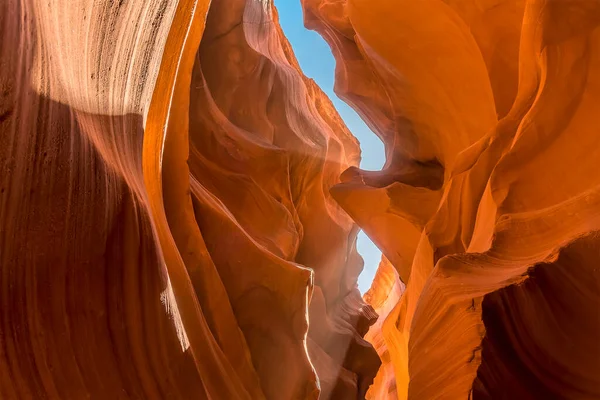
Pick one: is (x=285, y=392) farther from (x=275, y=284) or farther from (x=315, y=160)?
(x=315, y=160)

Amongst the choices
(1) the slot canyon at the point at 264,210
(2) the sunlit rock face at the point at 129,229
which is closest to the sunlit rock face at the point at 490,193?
(1) the slot canyon at the point at 264,210

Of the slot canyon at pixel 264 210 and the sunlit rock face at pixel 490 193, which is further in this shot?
the sunlit rock face at pixel 490 193

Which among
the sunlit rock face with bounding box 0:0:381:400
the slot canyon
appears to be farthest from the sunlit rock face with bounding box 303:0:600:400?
the sunlit rock face with bounding box 0:0:381:400

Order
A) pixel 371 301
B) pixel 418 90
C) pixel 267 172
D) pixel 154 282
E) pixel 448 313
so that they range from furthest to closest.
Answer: pixel 371 301 → pixel 267 172 → pixel 418 90 → pixel 448 313 → pixel 154 282

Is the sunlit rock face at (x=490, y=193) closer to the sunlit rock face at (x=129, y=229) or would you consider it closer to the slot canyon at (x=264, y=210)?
the slot canyon at (x=264, y=210)

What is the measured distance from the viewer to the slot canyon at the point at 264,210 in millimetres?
1883

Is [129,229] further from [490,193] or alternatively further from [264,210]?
[264,210]

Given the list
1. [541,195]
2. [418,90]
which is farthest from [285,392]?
[418,90]

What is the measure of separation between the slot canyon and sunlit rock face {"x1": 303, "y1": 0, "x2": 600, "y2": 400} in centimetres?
1

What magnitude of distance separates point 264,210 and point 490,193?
248 centimetres

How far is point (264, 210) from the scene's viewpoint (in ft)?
16.8

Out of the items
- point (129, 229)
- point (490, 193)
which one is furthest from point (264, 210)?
point (129, 229)

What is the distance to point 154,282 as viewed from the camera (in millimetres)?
2275

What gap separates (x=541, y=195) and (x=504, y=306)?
885 millimetres
